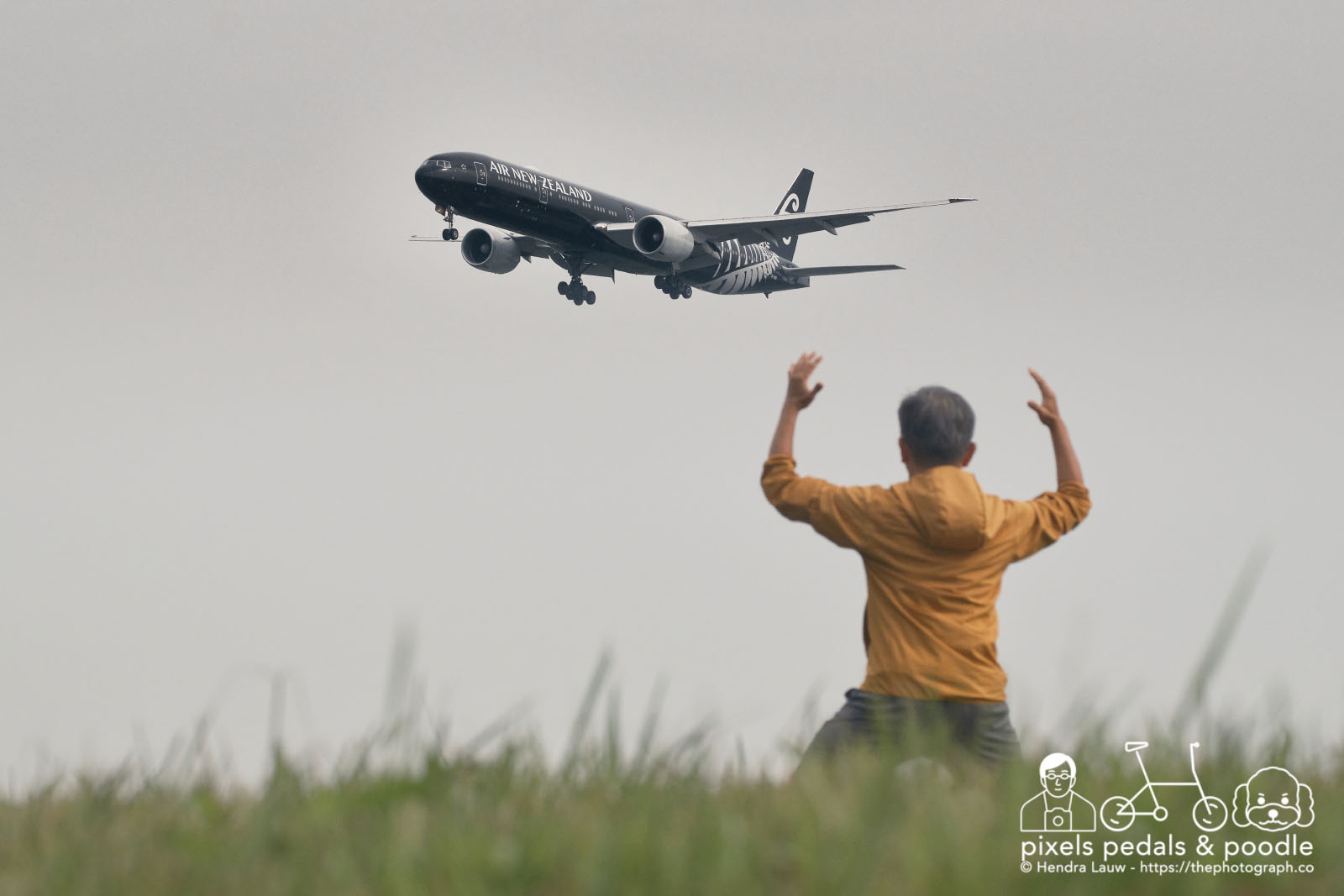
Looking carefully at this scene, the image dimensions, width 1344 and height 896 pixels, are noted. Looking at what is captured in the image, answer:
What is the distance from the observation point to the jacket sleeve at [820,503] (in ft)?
14.3

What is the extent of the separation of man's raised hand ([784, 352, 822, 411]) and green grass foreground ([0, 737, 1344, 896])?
154cm

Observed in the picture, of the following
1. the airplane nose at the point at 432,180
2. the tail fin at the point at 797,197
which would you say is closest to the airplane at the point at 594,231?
the airplane nose at the point at 432,180

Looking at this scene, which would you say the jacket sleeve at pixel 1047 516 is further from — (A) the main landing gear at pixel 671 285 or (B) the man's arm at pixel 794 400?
(A) the main landing gear at pixel 671 285

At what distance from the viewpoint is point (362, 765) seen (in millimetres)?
3373

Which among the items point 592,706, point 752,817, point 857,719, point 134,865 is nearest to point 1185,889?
point 752,817

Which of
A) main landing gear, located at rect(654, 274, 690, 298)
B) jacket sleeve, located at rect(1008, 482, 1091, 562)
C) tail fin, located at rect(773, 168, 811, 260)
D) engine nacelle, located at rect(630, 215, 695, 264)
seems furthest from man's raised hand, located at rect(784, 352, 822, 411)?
tail fin, located at rect(773, 168, 811, 260)

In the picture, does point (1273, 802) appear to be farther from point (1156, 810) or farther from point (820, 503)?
point (820, 503)

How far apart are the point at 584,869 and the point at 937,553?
7.00 ft

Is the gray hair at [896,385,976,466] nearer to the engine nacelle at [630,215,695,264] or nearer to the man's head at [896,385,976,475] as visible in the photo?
the man's head at [896,385,976,475]

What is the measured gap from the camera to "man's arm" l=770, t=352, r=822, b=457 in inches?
179

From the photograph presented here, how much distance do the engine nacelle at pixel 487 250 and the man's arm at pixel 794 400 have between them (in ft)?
109
